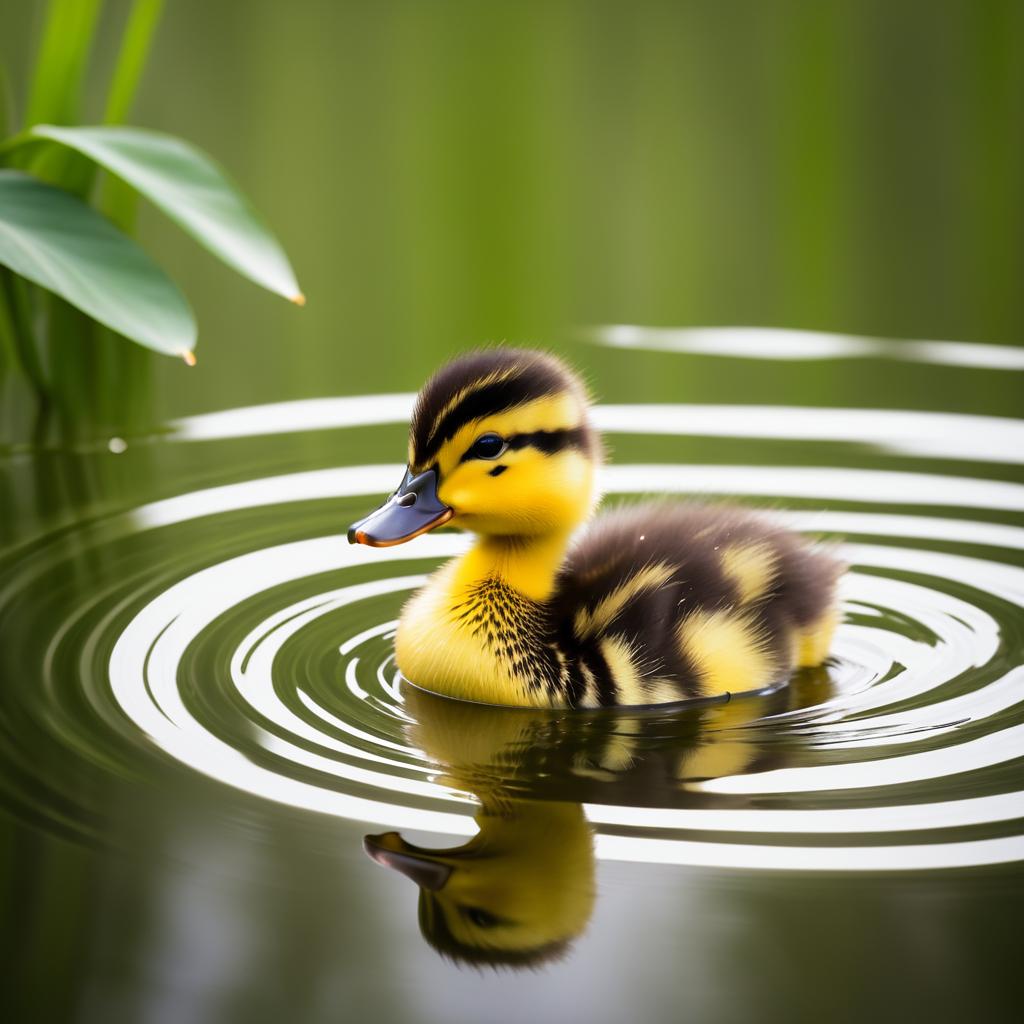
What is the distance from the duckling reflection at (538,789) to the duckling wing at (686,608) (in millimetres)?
51

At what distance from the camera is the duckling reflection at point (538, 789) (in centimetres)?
228

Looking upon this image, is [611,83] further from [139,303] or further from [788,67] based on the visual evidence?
[139,303]

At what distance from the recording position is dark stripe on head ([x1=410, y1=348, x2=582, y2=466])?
10.1 ft

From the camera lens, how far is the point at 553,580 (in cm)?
329

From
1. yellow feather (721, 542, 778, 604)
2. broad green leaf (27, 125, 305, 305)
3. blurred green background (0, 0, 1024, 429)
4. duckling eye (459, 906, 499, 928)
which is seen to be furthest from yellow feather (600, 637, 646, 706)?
blurred green background (0, 0, 1024, 429)

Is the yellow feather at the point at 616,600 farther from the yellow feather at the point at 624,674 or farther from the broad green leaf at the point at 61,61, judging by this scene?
the broad green leaf at the point at 61,61

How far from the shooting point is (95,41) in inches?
261

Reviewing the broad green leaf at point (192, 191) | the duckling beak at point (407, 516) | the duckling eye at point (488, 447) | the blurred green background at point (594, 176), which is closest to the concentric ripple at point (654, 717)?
the duckling beak at point (407, 516)

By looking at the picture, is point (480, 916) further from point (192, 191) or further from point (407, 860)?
point (192, 191)

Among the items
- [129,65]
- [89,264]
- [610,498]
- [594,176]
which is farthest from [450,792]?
[594,176]

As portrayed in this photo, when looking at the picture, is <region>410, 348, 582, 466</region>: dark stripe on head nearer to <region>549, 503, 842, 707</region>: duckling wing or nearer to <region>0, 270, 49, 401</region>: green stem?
<region>549, 503, 842, 707</region>: duckling wing

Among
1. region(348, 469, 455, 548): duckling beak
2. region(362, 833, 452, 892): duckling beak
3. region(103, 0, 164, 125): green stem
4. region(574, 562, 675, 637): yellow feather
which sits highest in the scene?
region(103, 0, 164, 125): green stem

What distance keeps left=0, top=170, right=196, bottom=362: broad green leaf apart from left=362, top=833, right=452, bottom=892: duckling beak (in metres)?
1.73

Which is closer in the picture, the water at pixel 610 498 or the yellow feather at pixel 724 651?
the water at pixel 610 498
